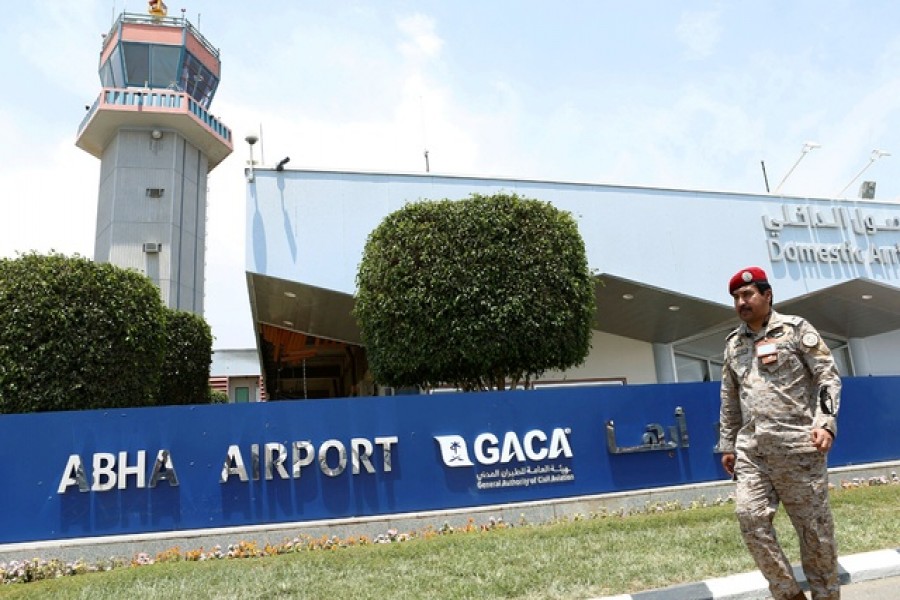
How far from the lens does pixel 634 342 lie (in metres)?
17.7

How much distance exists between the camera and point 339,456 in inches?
295

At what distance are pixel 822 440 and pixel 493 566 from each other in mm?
2729

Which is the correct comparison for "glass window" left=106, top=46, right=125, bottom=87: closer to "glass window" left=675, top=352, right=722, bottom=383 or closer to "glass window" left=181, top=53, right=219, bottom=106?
"glass window" left=181, top=53, right=219, bottom=106

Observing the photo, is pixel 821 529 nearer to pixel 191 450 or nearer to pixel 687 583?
pixel 687 583

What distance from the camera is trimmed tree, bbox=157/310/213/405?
42.1ft

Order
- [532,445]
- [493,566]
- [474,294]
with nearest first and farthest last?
[493,566] → [532,445] → [474,294]

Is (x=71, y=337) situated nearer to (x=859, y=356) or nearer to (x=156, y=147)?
(x=859, y=356)

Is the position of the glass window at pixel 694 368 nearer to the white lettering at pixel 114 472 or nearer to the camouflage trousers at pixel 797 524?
the white lettering at pixel 114 472

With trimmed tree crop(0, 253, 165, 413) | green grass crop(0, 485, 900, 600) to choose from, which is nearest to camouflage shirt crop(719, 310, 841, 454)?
green grass crop(0, 485, 900, 600)

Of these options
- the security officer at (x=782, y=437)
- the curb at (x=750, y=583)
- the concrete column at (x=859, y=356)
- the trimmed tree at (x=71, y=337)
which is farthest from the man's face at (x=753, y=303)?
the concrete column at (x=859, y=356)

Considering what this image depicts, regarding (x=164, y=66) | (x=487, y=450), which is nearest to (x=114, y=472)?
(x=487, y=450)

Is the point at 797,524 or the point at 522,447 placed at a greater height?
the point at 522,447

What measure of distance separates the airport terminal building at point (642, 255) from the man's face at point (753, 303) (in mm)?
8064

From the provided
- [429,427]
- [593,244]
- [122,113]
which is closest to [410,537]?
[429,427]
